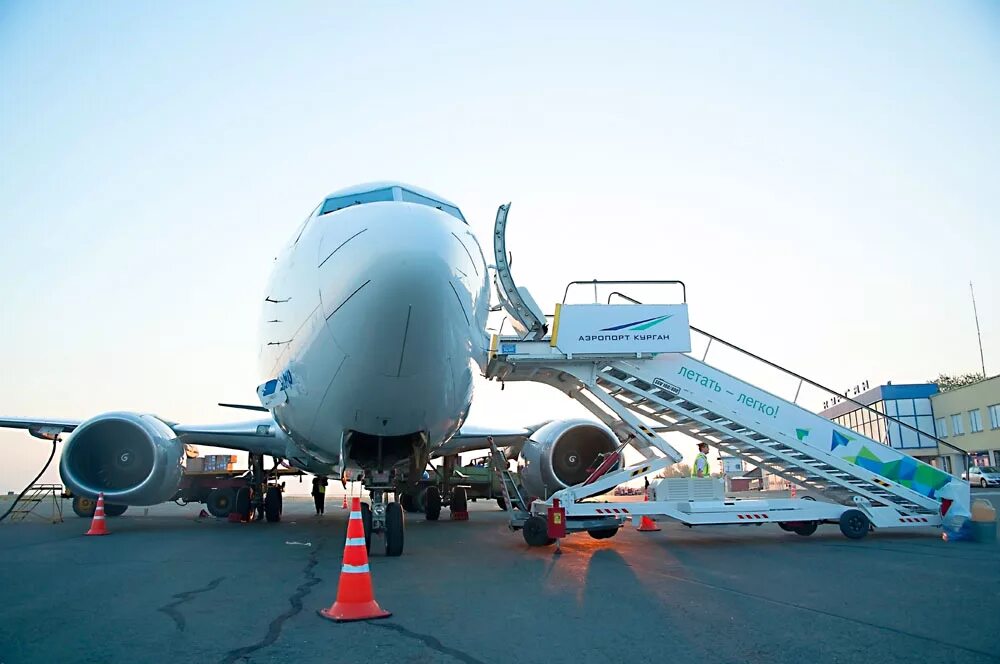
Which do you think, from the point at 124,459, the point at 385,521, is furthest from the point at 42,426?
the point at 385,521

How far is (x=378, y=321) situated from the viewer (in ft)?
18.4

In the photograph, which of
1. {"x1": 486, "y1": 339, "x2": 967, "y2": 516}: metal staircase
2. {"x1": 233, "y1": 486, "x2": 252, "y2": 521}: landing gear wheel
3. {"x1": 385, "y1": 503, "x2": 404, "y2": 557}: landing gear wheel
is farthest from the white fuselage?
{"x1": 233, "y1": 486, "x2": 252, "y2": 521}: landing gear wheel

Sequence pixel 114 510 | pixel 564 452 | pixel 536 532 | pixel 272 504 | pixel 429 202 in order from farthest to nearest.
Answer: pixel 114 510
pixel 272 504
pixel 564 452
pixel 536 532
pixel 429 202

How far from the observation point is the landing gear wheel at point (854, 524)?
9781 millimetres

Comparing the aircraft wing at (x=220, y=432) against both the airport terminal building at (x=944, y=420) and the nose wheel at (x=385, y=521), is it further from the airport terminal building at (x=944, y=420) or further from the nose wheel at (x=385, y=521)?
the airport terminal building at (x=944, y=420)

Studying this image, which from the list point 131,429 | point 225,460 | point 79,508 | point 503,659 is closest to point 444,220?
point 503,659

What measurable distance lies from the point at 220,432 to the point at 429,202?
7.12 metres

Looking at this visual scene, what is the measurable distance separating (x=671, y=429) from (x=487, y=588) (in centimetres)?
568

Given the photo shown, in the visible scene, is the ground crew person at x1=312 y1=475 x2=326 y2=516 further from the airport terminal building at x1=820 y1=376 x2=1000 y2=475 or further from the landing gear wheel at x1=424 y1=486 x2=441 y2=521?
the airport terminal building at x1=820 y1=376 x2=1000 y2=475

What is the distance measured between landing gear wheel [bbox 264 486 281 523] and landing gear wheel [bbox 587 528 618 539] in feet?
24.5

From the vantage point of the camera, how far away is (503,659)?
11.4 feet

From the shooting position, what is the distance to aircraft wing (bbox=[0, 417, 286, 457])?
40.0ft

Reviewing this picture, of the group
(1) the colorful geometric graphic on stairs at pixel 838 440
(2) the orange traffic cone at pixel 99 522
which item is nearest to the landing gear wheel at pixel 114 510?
(2) the orange traffic cone at pixel 99 522

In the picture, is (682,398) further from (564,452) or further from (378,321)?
(378,321)
